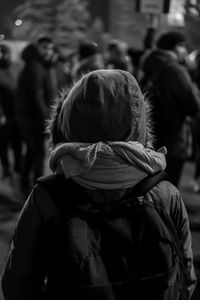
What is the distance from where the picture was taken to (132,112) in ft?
5.93

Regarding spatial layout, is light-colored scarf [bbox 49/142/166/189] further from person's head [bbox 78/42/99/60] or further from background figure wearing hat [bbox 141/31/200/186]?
person's head [bbox 78/42/99/60]

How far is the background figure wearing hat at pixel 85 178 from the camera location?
1.78 metres

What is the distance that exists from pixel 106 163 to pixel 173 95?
3284 mm

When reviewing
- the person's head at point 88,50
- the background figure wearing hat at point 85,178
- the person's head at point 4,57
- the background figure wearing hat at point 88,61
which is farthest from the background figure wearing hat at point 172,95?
the person's head at point 4,57

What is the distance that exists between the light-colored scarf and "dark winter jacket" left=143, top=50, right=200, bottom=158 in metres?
3.20

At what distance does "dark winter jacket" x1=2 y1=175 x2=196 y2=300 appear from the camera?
1794 millimetres

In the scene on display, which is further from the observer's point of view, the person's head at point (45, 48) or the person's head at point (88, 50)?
the person's head at point (88, 50)

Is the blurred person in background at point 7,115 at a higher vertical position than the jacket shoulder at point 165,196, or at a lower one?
lower

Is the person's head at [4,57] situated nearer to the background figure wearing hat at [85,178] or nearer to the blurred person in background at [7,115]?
the blurred person in background at [7,115]

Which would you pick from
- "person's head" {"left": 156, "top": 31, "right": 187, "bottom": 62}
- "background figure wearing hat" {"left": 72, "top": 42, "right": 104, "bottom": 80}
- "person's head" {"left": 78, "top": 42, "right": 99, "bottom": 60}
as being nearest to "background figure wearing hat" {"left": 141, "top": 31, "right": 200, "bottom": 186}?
"person's head" {"left": 156, "top": 31, "right": 187, "bottom": 62}

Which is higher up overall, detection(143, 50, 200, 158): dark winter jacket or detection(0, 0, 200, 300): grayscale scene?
detection(0, 0, 200, 300): grayscale scene

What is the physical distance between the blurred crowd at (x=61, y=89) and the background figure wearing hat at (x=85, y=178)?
118cm

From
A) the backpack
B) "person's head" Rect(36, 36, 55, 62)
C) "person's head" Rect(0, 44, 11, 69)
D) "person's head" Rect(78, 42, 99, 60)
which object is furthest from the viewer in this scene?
"person's head" Rect(0, 44, 11, 69)

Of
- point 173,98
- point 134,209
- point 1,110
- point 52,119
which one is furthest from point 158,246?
point 1,110
